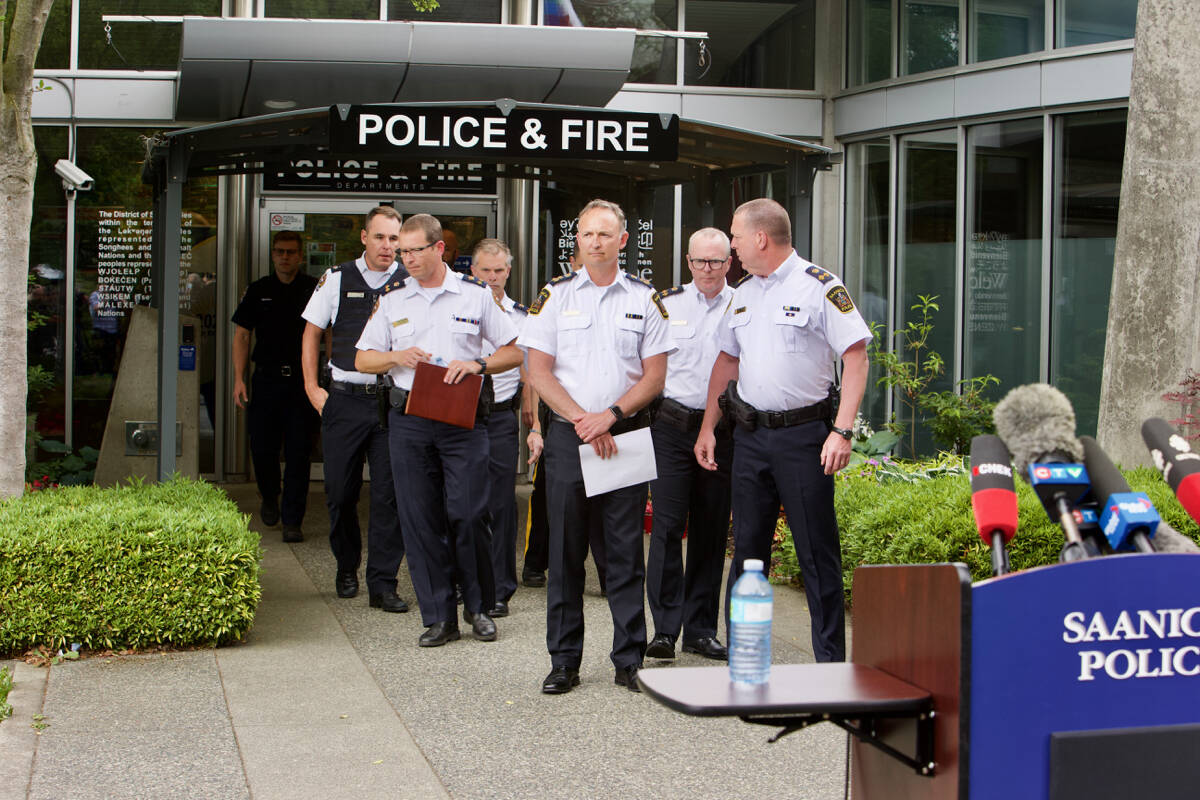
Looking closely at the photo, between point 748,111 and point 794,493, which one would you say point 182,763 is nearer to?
point 794,493

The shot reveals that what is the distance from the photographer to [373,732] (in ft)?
16.3

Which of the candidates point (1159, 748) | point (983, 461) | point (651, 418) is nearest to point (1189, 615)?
point (1159, 748)

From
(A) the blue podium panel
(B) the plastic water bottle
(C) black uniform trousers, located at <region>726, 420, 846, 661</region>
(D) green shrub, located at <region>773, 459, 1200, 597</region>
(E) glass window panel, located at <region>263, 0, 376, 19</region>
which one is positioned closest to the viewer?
(A) the blue podium panel

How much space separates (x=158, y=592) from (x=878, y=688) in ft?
13.5

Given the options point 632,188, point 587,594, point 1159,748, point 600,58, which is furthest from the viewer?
point 632,188

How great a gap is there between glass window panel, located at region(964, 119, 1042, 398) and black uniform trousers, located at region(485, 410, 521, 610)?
544 centimetres

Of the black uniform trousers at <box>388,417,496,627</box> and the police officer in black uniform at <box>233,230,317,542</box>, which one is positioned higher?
the police officer in black uniform at <box>233,230,317,542</box>

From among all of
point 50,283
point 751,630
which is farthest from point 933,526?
point 50,283

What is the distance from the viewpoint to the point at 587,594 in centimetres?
774

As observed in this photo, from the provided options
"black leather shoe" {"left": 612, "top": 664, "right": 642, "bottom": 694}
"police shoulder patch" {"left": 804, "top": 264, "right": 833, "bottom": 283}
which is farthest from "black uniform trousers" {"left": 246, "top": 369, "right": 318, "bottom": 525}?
"police shoulder patch" {"left": 804, "top": 264, "right": 833, "bottom": 283}

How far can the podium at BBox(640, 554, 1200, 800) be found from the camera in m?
2.44

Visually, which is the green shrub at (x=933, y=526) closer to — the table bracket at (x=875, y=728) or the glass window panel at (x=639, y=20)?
the table bracket at (x=875, y=728)

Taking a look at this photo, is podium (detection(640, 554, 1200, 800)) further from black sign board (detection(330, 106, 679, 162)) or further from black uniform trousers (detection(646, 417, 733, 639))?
black sign board (detection(330, 106, 679, 162))

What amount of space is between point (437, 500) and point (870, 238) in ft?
24.9
